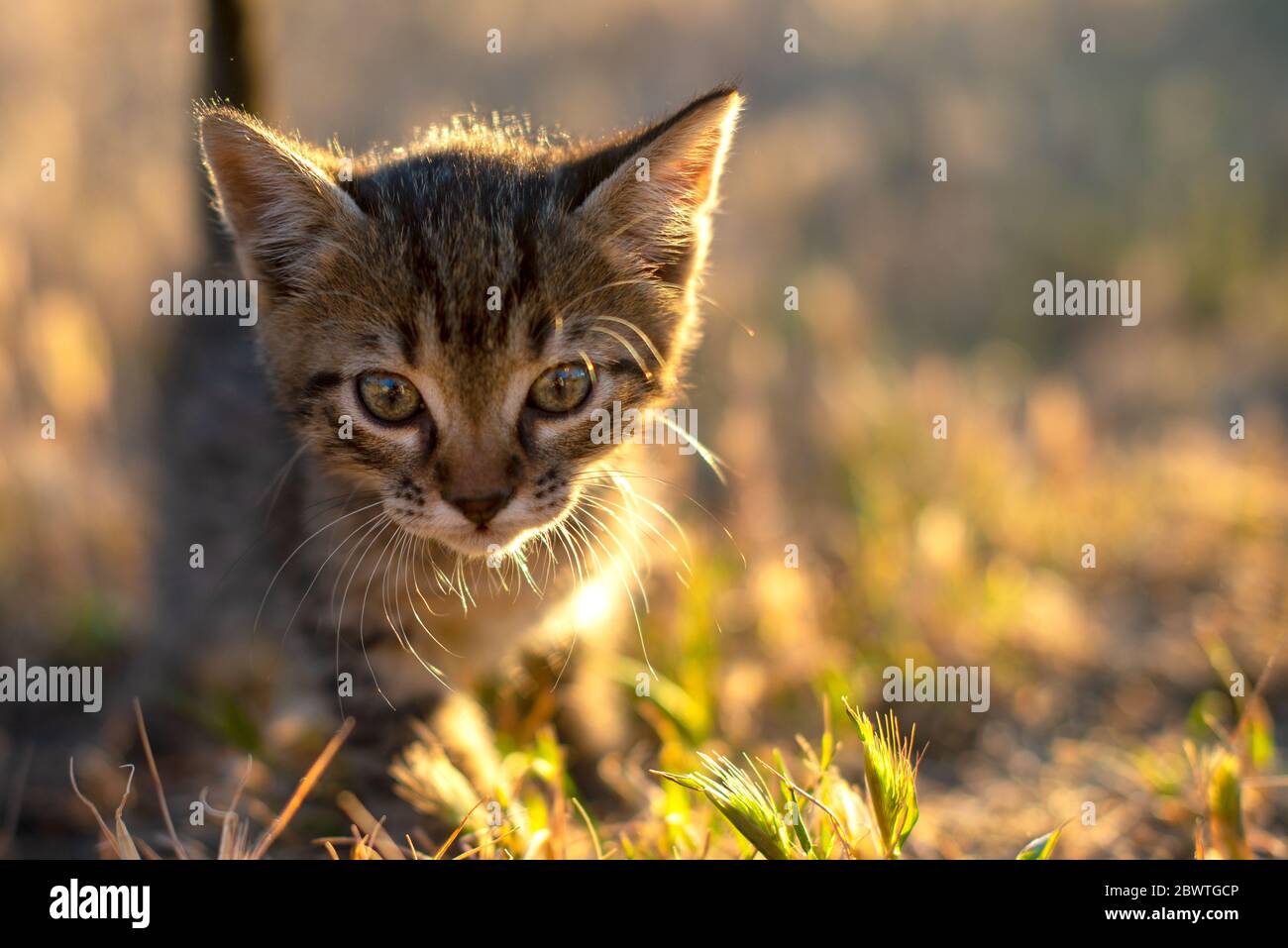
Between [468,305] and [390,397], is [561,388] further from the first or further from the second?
[390,397]

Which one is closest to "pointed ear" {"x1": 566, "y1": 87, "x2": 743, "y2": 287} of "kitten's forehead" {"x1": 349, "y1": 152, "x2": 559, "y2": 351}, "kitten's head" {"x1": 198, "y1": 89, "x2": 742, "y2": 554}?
"kitten's head" {"x1": 198, "y1": 89, "x2": 742, "y2": 554}

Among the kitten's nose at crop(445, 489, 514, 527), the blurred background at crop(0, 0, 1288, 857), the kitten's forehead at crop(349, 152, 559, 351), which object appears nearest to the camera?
the kitten's nose at crop(445, 489, 514, 527)

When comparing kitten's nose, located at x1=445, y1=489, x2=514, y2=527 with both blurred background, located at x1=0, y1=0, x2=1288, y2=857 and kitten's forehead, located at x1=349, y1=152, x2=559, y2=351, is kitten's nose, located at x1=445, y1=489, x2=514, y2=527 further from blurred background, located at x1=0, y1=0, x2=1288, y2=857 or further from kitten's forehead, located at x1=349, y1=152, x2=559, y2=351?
blurred background, located at x1=0, y1=0, x2=1288, y2=857

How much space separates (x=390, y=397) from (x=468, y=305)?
0.28 m

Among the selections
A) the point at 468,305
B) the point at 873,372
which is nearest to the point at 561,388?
the point at 468,305

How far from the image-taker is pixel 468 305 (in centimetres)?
236

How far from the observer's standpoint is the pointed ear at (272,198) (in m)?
2.32

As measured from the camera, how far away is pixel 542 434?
95.3 inches

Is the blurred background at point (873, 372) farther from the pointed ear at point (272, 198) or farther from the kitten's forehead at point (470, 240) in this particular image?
the kitten's forehead at point (470, 240)

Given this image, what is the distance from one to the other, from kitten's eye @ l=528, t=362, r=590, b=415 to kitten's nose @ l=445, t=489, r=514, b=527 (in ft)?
0.85

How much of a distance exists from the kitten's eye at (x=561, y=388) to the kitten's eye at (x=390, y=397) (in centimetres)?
27

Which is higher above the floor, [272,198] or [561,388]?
[272,198]

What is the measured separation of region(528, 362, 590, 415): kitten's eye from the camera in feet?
7.91
